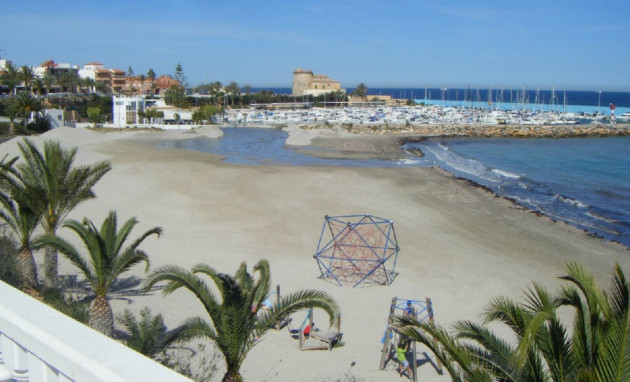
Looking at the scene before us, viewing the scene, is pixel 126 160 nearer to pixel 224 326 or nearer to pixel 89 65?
pixel 224 326

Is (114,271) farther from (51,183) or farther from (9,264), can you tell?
(51,183)

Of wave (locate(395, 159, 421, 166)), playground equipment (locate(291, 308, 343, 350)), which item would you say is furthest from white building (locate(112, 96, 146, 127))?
playground equipment (locate(291, 308, 343, 350))

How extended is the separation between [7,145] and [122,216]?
64.5 feet

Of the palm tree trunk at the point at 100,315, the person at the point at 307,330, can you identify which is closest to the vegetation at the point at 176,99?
the person at the point at 307,330

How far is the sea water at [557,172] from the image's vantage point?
2597cm

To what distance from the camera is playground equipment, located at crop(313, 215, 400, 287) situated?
15.4 m

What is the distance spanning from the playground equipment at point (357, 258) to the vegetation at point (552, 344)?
9119 millimetres

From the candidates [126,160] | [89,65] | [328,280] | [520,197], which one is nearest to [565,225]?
[520,197]

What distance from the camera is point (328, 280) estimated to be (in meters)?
15.1

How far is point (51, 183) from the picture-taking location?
11.9m

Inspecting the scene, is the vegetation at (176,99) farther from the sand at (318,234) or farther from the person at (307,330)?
the person at (307,330)

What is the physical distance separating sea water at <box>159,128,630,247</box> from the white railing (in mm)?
22787

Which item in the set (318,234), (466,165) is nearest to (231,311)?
(318,234)

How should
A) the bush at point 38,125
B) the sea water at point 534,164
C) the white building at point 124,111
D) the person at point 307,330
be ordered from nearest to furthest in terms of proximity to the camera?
1. the person at point 307,330
2. the sea water at point 534,164
3. the bush at point 38,125
4. the white building at point 124,111
